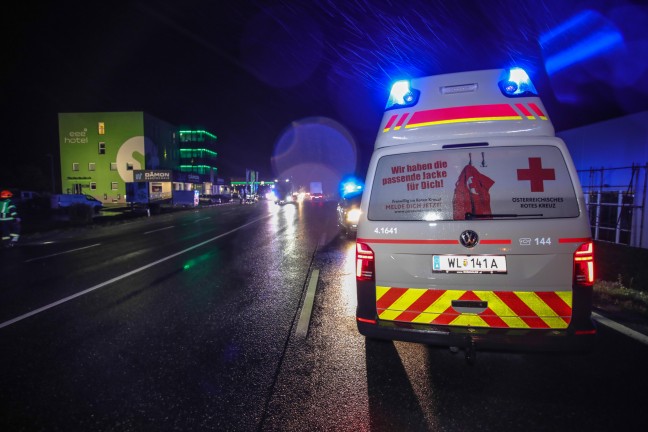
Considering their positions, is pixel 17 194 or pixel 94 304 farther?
pixel 17 194

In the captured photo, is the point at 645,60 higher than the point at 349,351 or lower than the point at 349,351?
higher

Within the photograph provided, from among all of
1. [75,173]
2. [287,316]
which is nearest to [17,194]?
[75,173]

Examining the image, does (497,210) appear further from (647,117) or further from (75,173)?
(75,173)

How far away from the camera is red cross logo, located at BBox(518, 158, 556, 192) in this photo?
308 cm

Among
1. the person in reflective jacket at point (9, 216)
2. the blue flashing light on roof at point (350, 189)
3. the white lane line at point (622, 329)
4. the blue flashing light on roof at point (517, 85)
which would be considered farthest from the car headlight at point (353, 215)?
the person in reflective jacket at point (9, 216)

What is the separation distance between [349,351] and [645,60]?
10.1 m

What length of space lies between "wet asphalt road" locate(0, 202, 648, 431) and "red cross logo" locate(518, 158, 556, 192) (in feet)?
5.69

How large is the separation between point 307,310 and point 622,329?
388 cm

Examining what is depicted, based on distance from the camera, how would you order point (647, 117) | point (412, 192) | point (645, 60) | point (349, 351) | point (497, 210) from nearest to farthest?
point (497, 210) → point (412, 192) → point (349, 351) → point (645, 60) → point (647, 117)

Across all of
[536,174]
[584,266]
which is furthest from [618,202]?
[536,174]

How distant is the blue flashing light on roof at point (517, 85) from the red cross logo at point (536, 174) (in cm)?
80

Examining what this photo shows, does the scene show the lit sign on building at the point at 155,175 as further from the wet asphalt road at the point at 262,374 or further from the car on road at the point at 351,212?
the wet asphalt road at the point at 262,374

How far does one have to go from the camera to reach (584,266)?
2.99 m

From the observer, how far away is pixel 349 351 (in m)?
3.92
